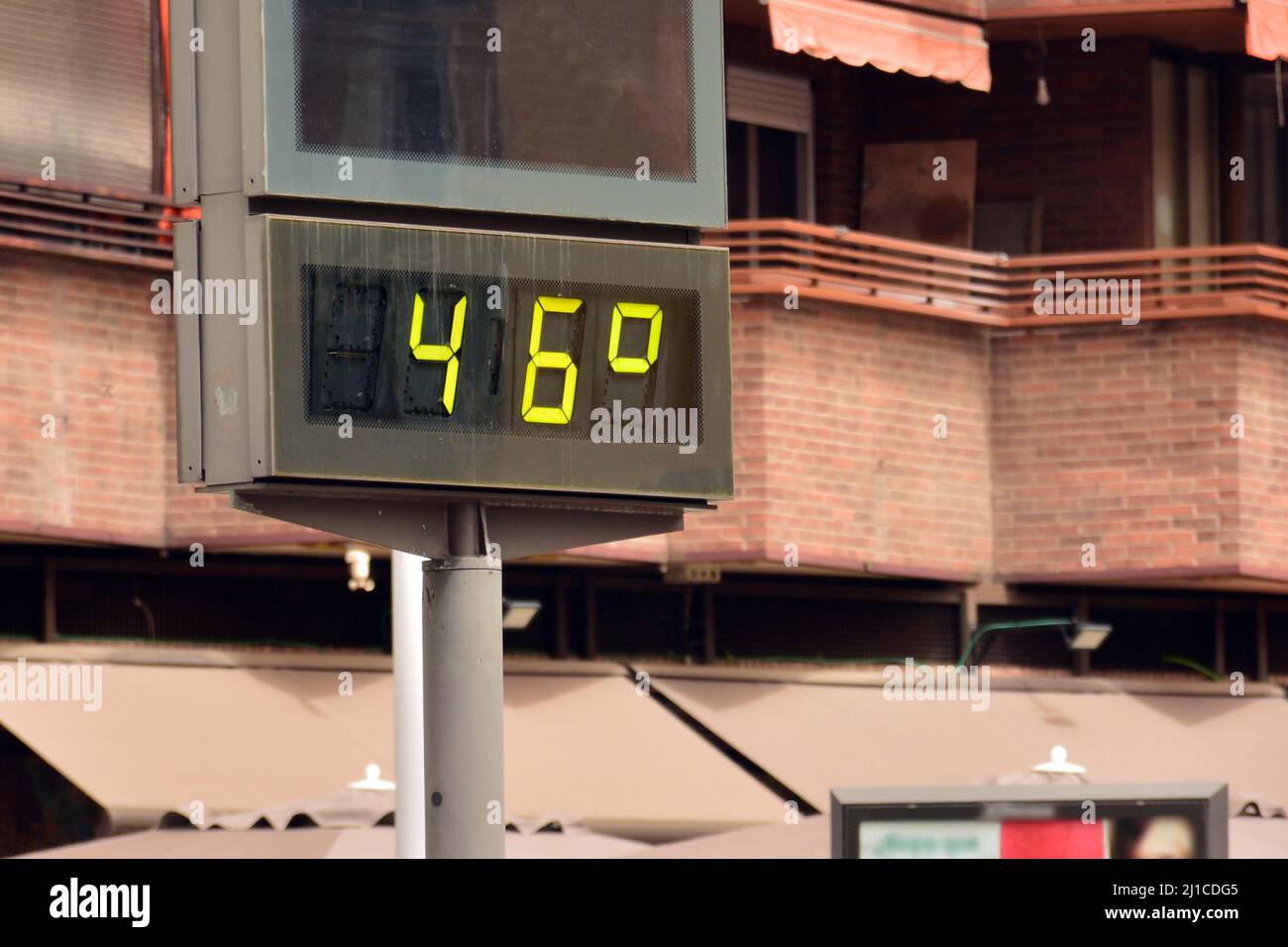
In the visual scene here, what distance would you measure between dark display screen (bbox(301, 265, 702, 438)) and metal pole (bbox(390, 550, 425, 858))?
4.78 m

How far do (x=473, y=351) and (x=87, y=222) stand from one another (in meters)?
9.09

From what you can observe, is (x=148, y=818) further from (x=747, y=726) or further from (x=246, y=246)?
(x=246, y=246)

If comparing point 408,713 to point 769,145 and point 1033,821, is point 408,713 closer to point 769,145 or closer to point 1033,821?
point 1033,821

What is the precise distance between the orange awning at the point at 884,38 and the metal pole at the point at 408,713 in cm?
544

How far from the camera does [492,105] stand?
6391 mm

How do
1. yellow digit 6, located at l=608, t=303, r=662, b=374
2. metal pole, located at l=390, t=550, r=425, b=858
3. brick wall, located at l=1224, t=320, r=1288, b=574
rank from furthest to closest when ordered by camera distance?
brick wall, located at l=1224, t=320, r=1288, b=574
metal pole, located at l=390, t=550, r=425, b=858
yellow digit 6, located at l=608, t=303, r=662, b=374

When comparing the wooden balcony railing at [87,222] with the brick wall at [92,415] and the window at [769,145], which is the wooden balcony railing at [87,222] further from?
the window at [769,145]

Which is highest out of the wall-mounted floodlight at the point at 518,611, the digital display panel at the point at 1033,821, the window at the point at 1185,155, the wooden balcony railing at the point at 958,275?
the window at the point at 1185,155

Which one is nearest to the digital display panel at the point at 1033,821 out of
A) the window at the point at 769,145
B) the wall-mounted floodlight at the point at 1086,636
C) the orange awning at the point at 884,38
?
the orange awning at the point at 884,38

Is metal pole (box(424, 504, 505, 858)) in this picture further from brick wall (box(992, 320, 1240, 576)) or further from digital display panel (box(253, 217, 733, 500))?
brick wall (box(992, 320, 1240, 576))

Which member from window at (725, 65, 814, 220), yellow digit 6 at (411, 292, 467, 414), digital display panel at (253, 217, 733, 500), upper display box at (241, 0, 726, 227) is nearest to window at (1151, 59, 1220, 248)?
window at (725, 65, 814, 220)

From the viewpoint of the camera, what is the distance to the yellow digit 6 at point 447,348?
6215 mm

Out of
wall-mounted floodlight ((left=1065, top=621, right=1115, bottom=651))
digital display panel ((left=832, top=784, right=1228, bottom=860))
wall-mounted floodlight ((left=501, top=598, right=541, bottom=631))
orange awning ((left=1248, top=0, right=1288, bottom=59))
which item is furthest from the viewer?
wall-mounted floodlight ((left=1065, top=621, right=1115, bottom=651))

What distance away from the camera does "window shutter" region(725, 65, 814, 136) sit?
17578mm
